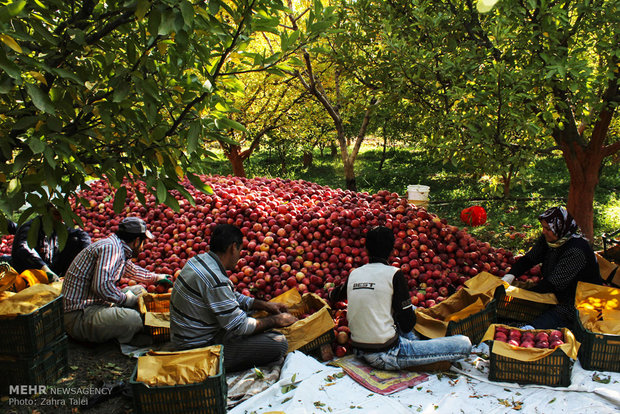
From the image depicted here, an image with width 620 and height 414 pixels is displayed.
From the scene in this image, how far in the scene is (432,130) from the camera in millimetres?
5559

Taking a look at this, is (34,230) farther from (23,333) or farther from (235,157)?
(235,157)

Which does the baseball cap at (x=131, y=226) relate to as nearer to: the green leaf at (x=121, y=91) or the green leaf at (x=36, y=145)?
the green leaf at (x=121, y=91)

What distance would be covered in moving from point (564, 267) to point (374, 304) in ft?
6.84

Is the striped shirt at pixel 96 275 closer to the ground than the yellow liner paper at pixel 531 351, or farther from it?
farther from it

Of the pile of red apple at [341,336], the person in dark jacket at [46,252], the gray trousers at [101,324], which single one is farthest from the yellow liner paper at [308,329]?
the person in dark jacket at [46,252]

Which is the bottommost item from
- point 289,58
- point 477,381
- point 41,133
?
point 477,381

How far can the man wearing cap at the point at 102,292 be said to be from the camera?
4.23m

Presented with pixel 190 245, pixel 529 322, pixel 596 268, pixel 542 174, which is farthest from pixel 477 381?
pixel 542 174

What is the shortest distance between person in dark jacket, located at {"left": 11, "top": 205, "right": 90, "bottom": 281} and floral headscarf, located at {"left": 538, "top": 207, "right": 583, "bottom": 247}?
16.6 ft

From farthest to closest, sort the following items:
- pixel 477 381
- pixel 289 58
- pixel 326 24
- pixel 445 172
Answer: pixel 445 172
pixel 477 381
pixel 289 58
pixel 326 24

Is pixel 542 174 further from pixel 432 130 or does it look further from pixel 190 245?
pixel 190 245

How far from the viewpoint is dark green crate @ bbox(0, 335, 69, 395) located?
3.57 metres

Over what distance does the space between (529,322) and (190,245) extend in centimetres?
405

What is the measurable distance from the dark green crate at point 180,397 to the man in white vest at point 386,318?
1229 millimetres
